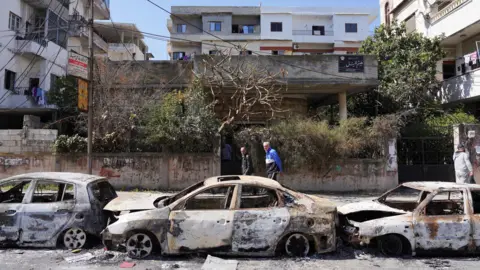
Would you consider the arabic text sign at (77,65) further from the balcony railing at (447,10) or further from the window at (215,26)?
the window at (215,26)

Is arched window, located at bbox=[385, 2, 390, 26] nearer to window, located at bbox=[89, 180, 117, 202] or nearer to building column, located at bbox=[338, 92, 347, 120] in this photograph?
building column, located at bbox=[338, 92, 347, 120]

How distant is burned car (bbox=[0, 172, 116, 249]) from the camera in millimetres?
5844

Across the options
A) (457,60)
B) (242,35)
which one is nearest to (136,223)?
(457,60)

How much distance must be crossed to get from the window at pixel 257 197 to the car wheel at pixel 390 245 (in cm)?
199

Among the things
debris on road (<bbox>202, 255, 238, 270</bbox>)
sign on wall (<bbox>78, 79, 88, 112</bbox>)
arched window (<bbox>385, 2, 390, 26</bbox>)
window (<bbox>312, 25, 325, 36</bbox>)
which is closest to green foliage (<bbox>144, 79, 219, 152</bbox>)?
sign on wall (<bbox>78, 79, 88, 112</bbox>)

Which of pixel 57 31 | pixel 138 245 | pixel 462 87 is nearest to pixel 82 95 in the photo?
pixel 138 245

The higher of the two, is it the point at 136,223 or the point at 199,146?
the point at 199,146

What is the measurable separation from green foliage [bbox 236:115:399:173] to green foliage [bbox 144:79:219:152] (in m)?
1.23

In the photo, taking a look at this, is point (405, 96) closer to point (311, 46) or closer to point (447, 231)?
point (447, 231)

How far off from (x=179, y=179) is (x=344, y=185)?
6.11 m

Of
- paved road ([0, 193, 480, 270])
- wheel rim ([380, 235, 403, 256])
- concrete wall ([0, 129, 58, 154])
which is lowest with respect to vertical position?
paved road ([0, 193, 480, 270])

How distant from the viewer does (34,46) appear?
68.8 feet

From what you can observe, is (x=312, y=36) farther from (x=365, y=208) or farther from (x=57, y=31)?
(x=365, y=208)

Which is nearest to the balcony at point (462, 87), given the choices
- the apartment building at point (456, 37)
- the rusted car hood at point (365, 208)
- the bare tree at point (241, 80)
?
the apartment building at point (456, 37)
